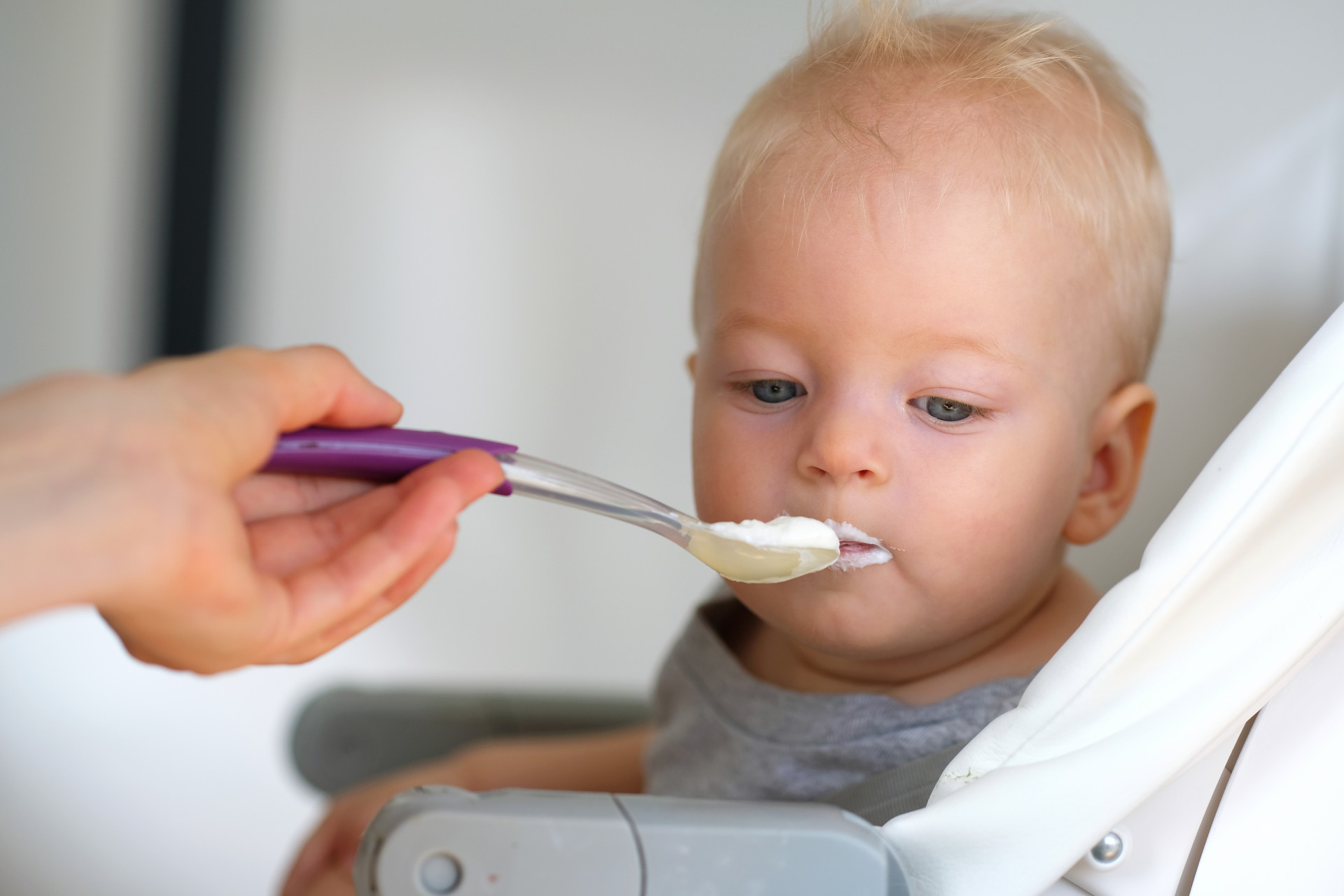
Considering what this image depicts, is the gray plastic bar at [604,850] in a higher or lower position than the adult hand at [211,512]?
lower

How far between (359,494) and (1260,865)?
0.36 m

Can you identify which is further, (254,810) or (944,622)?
(254,810)

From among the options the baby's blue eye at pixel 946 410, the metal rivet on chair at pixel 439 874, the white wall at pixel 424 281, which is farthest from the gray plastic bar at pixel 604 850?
the white wall at pixel 424 281

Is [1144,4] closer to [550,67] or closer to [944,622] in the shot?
[944,622]

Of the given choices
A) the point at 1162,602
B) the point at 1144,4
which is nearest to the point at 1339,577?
the point at 1162,602

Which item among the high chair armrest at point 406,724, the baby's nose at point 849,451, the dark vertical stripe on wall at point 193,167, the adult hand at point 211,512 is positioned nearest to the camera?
the adult hand at point 211,512

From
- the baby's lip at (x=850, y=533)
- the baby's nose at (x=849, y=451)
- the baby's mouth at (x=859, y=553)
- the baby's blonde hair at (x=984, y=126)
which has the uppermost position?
the baby's blonde hair at (x=984, y=126)

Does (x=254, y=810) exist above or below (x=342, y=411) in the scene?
below

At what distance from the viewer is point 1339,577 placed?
39 cm

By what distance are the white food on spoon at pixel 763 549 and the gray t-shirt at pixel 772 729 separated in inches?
5.1

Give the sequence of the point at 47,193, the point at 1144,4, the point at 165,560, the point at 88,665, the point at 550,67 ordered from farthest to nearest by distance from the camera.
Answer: the point at 47,193 → the point at 550,67 → the point at 88,665 → the point at 1144,4 → the point at 165,560

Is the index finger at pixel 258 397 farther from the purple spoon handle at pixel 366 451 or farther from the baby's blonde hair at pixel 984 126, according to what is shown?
the baby's blonde hair at pixel 984 126

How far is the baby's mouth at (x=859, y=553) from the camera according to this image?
54cm

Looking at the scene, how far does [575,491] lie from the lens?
1.45 ft
